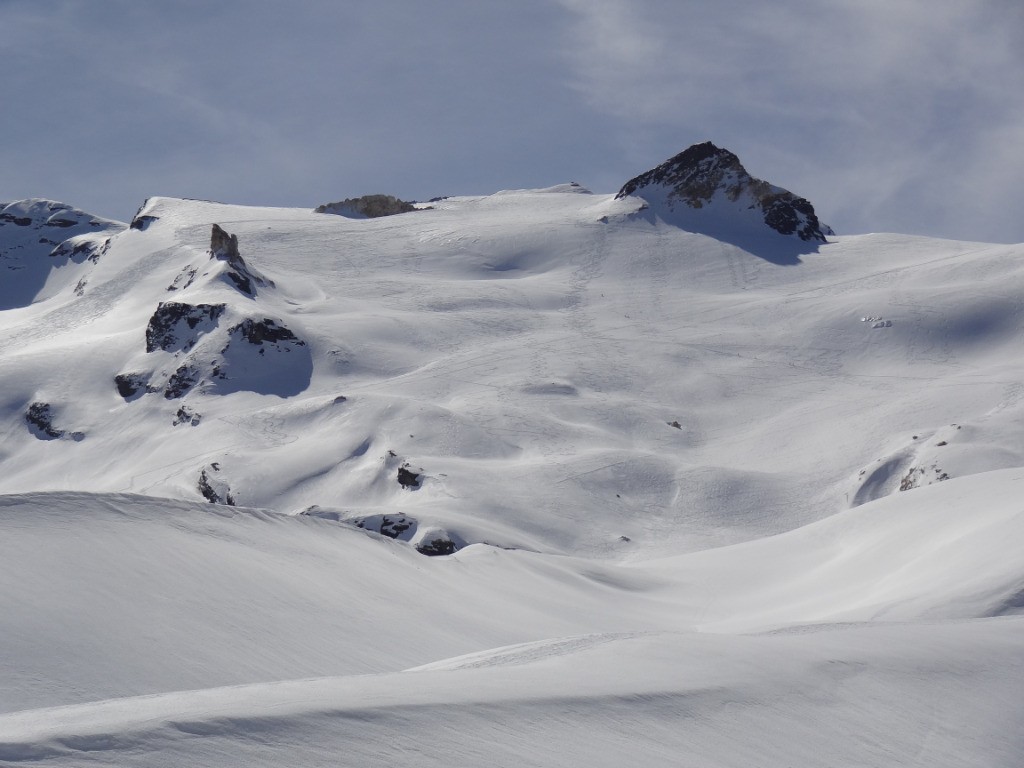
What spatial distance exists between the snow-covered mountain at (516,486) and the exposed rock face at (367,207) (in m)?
0.62

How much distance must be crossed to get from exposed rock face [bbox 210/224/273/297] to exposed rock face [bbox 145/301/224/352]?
317 cm

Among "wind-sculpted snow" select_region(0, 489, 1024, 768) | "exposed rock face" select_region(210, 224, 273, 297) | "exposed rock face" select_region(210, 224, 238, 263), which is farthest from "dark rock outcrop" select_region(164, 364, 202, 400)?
"wind-sculpted snow" select_region(0, 489, 1024, 768)

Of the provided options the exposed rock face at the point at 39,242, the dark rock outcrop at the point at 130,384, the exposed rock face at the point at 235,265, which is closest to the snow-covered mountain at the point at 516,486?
the dark rock outcrop at the point at 130,384

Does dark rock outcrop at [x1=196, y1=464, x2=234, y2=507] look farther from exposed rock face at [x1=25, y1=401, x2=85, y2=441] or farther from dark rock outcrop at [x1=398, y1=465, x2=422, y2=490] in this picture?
exposed rock face at [x1=25, y1=401, x2=85, y2=441]

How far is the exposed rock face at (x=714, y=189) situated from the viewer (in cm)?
8131

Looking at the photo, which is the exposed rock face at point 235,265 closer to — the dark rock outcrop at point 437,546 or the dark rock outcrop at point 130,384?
the dark rock outcrop at point 130,384

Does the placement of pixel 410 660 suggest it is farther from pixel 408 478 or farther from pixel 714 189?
pixel 714 189

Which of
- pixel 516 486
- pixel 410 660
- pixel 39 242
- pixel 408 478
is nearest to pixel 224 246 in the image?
pixel 408 478

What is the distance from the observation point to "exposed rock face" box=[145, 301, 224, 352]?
62.7 m

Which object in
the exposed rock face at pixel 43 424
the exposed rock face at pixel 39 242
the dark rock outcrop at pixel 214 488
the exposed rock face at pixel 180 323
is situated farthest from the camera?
the exposed rock face at pixel 39 242

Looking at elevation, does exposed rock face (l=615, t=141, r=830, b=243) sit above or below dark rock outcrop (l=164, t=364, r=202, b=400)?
above

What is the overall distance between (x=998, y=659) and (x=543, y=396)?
4186 centimetres

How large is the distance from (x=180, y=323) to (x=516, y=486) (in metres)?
27.3

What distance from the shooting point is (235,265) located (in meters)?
67.8
